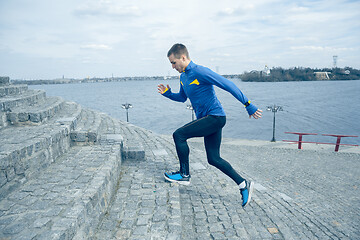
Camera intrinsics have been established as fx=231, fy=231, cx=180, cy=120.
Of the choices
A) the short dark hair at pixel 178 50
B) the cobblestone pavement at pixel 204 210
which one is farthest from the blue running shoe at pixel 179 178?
the short dark hair at pixel 178 50

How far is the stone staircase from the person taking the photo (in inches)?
88.1

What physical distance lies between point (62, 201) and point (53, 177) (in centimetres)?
88

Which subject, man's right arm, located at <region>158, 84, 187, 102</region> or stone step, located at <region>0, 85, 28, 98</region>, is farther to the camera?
stone step, located at <region>0, 85, 28, 98</region>

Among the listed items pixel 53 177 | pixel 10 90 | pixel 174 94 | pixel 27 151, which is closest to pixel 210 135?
pixel 174 94

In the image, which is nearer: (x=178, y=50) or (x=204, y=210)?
(x=178, y=50)

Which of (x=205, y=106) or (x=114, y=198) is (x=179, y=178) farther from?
(x=205, y=106)

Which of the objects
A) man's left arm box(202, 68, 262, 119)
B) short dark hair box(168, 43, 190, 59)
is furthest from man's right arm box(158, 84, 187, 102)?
man's left arm box(202, 68, 262, 119)

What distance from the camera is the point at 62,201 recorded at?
8.61 ft

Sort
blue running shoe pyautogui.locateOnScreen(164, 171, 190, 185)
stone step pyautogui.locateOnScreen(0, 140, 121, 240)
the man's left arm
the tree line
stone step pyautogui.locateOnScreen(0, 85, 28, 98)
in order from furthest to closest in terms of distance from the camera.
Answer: the tree line < stone step pyautogui.locateOnScreen(0, 85, 28, 98) < blue running shoe pyautogui.locateOnScreen(164, 171, 190, 185) < the man's left arm < stone step pyautogui.locateOnScreen(0, 140, 121, 240)

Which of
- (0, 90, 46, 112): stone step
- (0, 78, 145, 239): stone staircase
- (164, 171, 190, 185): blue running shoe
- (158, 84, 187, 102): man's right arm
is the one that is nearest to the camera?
(0, 78, 145, 239): stone staircase

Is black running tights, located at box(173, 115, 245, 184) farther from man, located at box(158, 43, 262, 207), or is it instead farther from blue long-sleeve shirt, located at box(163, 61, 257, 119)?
blue long-sleeve shirt, located at box(163, 61, 257, 119)

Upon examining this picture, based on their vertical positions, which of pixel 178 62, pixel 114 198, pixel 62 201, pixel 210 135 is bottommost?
pixel 114 198

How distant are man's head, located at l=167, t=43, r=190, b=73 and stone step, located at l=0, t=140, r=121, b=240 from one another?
1.87 metres

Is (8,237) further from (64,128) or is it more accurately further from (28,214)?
(64,128)
